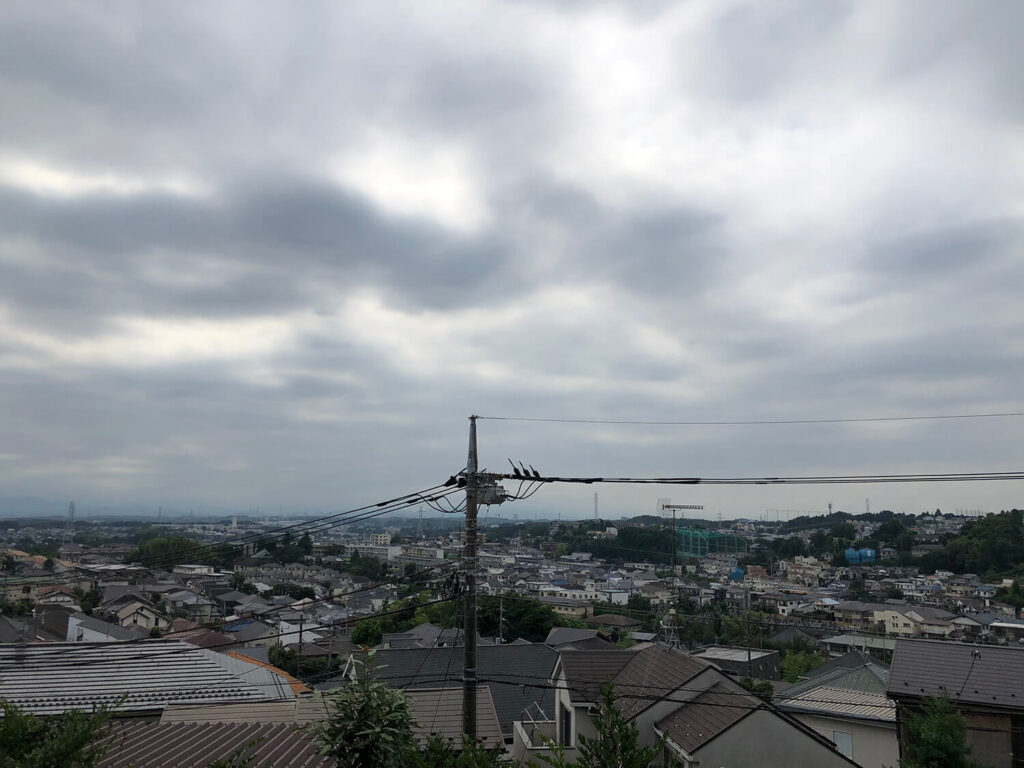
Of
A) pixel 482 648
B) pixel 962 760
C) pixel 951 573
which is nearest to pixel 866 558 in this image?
pixel 951 573

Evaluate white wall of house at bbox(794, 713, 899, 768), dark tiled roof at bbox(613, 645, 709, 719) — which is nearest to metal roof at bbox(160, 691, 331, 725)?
dark tiled roof at bbox(613, 645, 709, 719)

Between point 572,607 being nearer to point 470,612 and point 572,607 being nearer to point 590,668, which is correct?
point 590,668

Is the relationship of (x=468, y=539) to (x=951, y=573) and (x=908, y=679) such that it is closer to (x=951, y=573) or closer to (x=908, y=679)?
(x=908, y=679)

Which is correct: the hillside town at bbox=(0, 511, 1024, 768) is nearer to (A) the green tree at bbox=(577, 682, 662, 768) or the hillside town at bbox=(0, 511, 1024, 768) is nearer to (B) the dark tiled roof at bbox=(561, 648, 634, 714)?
(B) the dark tiled roof at bbox=(561, 648, 634, 714)

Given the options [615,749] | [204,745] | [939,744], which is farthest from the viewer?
[939,744]

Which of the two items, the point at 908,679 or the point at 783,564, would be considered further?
the point at 783,564

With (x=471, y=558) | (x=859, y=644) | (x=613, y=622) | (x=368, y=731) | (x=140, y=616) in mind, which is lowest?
(x=613, y=622)

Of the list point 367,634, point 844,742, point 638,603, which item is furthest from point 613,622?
point 844,742
